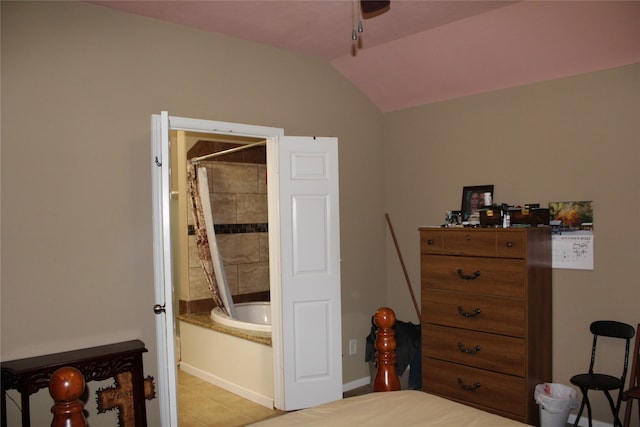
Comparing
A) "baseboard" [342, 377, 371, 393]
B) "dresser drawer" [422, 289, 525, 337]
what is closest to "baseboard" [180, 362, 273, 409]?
"baseboard" [342, 377, 371, 393]

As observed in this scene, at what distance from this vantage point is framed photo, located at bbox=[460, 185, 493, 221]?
386cm

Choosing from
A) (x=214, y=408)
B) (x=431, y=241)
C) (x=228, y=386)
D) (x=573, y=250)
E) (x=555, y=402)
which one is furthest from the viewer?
(x=228, y=386)

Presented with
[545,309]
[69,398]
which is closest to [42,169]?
[69,398]

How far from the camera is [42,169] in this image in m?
2.83

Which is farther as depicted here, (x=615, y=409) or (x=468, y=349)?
(x=468, y=349)

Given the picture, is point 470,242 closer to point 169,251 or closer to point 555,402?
point 555,402

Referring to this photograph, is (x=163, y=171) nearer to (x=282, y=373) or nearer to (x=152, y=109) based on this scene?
(x=152, y=109)

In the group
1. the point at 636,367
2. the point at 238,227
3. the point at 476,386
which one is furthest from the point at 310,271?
the point at 636,367

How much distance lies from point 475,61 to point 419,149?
946 mm

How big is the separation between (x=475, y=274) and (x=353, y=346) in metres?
1.45

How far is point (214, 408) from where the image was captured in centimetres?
388

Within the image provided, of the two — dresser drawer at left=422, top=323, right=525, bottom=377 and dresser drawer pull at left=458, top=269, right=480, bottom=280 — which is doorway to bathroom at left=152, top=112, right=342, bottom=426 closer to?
dresser drawer at left=422, top=323, right=525, bottom=377

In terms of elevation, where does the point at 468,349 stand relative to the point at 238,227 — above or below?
below

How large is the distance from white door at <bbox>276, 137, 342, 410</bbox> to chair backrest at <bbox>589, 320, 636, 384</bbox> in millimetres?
1701
